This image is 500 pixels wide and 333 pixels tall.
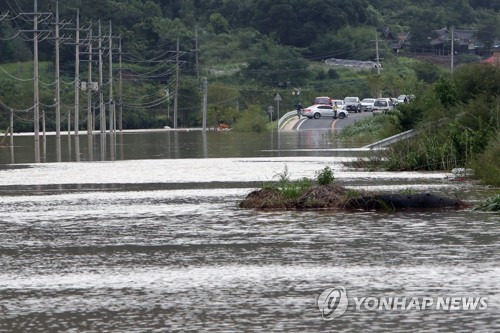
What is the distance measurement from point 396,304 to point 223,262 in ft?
13.6

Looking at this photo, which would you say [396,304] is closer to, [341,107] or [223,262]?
[223,262]

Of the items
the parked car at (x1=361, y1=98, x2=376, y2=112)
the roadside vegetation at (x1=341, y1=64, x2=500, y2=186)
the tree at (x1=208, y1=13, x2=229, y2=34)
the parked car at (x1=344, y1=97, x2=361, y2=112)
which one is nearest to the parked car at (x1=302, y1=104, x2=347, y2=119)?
the parked car at (x1=361, y1=98, x2=376, y2=112)

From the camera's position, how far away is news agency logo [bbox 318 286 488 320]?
13867mm

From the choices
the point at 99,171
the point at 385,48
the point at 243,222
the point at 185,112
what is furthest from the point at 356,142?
the point at 385,48

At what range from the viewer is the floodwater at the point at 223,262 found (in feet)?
44.7

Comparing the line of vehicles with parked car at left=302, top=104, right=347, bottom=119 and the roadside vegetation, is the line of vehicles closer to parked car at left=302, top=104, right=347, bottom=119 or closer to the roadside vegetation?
parked car at left=302, top=104, right=347, bottom=119

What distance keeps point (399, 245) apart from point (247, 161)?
28.2 metres

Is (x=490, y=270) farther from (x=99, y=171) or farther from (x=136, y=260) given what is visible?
(x=99, y=171)

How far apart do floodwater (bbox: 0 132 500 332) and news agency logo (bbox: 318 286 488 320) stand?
0.35 ft

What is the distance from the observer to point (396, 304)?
14188mm

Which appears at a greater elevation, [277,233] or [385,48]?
[385,48]

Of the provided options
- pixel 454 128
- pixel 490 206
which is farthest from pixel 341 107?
pixel 490 206

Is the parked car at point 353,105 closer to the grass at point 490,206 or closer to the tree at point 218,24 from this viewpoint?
the tree at point 218,24

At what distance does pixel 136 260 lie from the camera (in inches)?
714
